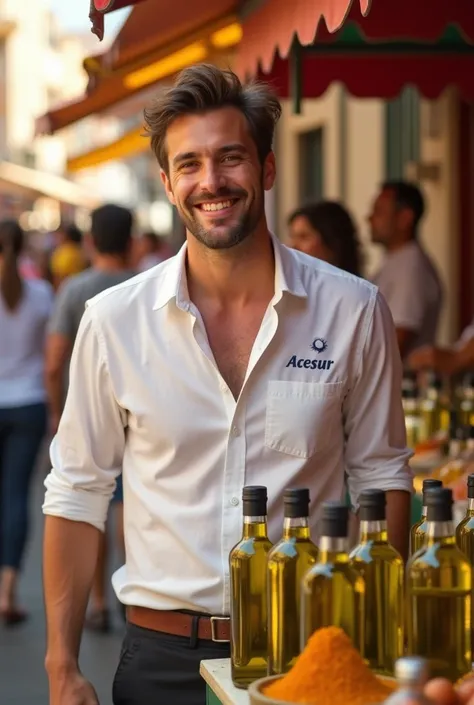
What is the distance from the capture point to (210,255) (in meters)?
3.21

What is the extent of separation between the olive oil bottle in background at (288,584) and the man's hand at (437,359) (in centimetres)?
432

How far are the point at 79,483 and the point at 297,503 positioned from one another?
36.5 inches

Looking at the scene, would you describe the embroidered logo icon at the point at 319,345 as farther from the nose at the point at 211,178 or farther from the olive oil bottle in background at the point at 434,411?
the olive oil bottle in background at the point at 434,411

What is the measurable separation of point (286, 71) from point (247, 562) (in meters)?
3.90

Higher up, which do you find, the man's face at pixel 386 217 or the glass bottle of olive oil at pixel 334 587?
the man's face at pixel 386 217

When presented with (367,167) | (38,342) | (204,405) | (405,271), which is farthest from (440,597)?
(367,167)

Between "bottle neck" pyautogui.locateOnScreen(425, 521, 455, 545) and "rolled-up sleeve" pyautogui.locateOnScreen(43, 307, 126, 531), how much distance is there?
3.49 ft

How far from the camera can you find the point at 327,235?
234 inches

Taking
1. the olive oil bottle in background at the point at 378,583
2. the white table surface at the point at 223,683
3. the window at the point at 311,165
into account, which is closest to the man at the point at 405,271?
the white table surface at the point at 223,683

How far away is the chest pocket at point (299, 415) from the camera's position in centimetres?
311

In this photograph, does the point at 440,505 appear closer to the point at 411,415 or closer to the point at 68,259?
the point at 411,415

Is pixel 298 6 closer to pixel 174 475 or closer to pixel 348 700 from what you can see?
pixel 174 475

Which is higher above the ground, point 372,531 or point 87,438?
point 87,438

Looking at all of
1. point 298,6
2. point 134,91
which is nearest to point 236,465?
point 298,6
